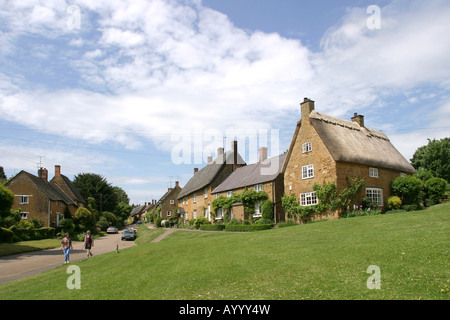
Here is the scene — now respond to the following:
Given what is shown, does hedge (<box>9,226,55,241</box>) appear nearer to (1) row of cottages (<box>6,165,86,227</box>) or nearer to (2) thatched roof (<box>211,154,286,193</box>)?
(1) row of cottages (<box>6,165,86,227</box>)

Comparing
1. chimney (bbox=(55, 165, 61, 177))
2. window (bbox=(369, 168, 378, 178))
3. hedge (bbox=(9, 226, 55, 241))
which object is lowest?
hedge (bbox=(9, 226, 55, 241))

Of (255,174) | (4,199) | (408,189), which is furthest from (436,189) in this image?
(4,199)

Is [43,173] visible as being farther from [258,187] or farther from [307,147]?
[307,147]

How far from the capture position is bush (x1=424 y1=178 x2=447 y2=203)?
2980 centimetres

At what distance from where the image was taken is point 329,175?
27344 mm

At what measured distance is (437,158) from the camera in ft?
163

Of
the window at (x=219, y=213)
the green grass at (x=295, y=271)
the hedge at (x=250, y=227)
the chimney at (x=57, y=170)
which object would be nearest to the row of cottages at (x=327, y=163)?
the hedge at (x=250, y=227)

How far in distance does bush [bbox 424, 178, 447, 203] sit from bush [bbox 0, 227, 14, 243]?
39.1 m

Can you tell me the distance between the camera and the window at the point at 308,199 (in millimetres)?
28656

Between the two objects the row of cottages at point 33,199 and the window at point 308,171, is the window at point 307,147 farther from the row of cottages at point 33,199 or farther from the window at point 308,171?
the row of cottages at point 33,199

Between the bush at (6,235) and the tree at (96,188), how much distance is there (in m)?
34.9

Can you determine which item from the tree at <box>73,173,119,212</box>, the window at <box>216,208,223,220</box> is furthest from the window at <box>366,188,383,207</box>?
the tree at <box>73,173,119,212</box>
